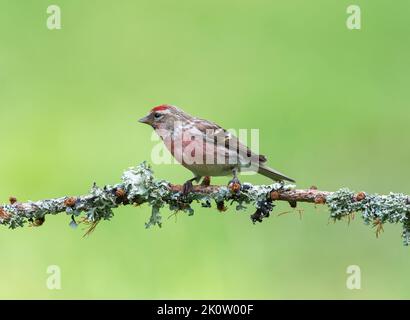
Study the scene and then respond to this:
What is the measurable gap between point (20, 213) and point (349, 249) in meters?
4.50

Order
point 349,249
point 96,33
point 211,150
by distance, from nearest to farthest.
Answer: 1. point 211,150
2. point 349,249
3. point 96,33

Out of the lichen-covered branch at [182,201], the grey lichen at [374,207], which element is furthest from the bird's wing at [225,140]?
→ the grey lichen at [374,207]

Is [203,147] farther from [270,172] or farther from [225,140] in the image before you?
[270,172]

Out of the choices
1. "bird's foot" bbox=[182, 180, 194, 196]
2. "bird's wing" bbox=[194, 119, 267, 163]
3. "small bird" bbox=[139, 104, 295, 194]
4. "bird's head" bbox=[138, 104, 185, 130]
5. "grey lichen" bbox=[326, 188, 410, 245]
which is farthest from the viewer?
"bird's head" bbox=[138, 104, 185, 130]

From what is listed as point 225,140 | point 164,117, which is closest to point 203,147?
point 225,140

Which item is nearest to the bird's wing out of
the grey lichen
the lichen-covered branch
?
the lichen-covered branch

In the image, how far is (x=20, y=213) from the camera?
647cm

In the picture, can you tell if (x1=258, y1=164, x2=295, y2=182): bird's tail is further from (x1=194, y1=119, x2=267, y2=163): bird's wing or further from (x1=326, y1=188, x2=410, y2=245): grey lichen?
(x1=326, y1=188, x2=410, y2=245): grey lichen

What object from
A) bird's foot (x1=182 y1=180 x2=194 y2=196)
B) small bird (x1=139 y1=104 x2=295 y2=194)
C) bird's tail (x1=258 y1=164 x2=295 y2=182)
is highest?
small bird (x1=139 y1=104 x2=295 y2=194)

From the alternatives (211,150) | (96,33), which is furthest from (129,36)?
(211,150)

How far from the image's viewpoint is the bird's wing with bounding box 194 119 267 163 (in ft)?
25.2

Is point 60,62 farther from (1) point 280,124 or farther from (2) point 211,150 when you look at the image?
(2) point 211,150

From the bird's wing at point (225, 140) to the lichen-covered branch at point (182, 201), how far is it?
992mm

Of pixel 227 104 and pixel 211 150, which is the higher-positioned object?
pixel 227 104
